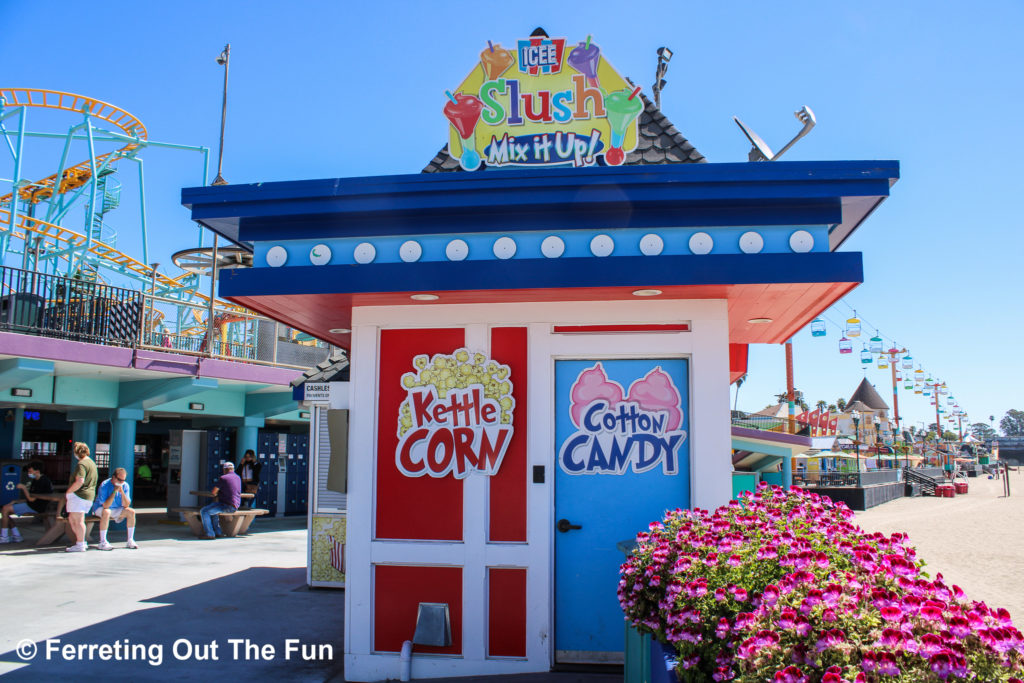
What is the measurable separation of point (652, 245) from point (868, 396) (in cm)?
9915

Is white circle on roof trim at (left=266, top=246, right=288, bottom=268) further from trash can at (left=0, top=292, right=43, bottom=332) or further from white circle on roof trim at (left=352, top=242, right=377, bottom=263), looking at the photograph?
trash can at (left=0, top=292, right=43, bottom=332)

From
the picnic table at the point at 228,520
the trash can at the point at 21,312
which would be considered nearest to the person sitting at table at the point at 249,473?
the picnic table at the point at 228,520

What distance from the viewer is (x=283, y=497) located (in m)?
19.8

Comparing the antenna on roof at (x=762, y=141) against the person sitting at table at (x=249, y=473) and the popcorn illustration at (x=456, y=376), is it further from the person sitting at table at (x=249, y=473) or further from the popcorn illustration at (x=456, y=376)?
the person sitting at table at (x=249, y=473)

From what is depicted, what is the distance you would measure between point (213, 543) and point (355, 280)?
34.6ft

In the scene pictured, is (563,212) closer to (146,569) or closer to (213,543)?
(146,569)

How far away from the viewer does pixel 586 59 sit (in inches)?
249

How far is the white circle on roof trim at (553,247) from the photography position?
5816 mm

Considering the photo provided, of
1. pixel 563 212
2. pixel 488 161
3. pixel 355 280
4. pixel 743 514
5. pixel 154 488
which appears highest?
pixel 488 161

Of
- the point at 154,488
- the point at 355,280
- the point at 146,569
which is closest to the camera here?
the point at 355,280

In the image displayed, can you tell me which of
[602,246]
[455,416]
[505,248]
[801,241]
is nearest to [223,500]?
[455,416]

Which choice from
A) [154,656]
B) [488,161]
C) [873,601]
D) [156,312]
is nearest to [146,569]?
[154,656]

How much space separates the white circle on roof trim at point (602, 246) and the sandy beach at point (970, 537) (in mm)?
6578

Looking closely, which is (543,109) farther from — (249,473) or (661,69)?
(249,473)
